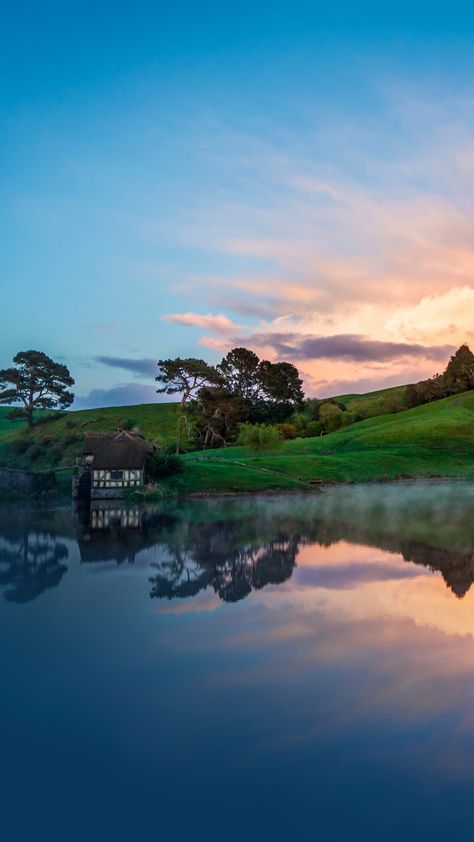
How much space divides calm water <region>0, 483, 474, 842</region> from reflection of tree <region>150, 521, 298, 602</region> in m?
0.17

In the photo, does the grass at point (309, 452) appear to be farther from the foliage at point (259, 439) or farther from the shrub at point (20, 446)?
the foliage at point (259, 439)

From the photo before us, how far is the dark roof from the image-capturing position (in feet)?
203

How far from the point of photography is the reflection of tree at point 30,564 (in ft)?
73.4

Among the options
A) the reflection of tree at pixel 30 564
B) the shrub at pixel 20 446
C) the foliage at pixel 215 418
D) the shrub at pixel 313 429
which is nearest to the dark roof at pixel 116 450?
the reflection of tree at pixel 30 564

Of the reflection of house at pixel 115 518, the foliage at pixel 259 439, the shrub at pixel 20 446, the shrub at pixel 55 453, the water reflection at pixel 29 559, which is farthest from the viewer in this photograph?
the shrub at pixel 20 446

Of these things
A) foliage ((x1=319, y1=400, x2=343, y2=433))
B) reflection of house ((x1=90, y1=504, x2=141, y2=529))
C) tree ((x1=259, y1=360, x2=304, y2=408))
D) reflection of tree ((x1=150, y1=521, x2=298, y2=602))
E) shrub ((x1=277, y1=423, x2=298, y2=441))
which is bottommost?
reflection of house ((x1=90, y1=504, x2=141, y2=529))

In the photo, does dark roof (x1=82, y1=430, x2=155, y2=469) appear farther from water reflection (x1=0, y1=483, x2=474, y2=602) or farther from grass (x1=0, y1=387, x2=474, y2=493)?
water reflection (x1=0, y1=483, x2=474, y2=602)

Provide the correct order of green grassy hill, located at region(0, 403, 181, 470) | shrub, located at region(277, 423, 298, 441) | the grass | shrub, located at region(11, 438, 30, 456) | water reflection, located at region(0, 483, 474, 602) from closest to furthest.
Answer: water reflection, located at region(0, 483, 474, 602) → the grass → green grassy hill, located at region(0, 403, 181, 470) → shrub, located at region(11, 438, 30, 456) → shrub, located at region(277, 423, 298, 441)

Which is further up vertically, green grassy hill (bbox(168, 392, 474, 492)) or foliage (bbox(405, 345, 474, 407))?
foliage (bbox(405, 345, 474, 407))

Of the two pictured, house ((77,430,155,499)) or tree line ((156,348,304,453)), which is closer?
house ((77,430,155,499))

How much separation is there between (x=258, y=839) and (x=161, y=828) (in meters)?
1.36

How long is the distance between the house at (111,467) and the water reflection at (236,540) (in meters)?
5.23

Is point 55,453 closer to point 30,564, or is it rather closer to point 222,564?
point 30,564

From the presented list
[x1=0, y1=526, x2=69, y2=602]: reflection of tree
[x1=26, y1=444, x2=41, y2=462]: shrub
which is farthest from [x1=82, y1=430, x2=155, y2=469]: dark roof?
[x1=26, y1=444, x2=41, y2=462]: shrub
